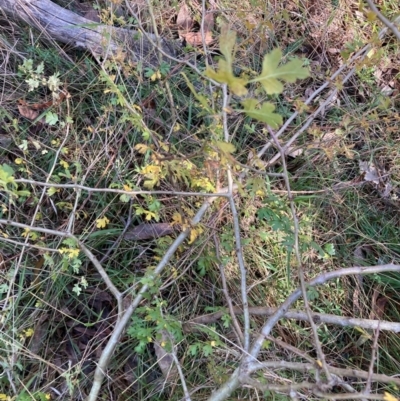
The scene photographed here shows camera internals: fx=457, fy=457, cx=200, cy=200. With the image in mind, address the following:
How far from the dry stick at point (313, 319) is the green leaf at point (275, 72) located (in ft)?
3.14

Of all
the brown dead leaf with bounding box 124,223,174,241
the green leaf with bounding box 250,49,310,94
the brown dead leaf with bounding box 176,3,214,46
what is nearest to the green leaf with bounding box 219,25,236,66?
the green leaf with bounding box 250,49,310,94

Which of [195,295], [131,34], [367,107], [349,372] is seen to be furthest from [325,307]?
[131,34]

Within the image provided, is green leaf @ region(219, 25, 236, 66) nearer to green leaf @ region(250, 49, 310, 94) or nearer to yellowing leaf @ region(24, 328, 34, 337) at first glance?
green leaf @ region(250, 49, 310, 94)

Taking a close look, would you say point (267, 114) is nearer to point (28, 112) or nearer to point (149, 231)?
point (149, 231)

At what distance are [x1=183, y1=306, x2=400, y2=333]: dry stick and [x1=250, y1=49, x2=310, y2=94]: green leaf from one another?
3.14 ft

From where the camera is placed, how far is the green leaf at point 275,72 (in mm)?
754

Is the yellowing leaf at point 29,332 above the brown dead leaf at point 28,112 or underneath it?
underneath

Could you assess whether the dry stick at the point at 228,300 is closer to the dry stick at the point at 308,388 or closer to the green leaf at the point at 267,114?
the dry stick at the point at 308,388

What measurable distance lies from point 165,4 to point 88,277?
1.44 m

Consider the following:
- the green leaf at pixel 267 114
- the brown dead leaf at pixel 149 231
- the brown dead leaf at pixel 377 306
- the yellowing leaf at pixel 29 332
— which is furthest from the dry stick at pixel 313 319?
the green leaf at pixel 267 114

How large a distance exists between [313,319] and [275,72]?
118cm

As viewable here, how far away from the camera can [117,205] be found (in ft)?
6.88

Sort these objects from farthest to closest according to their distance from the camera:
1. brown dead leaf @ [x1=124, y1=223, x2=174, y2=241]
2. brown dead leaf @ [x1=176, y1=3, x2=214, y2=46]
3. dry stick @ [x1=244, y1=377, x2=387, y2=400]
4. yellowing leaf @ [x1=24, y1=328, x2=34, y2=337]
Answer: brown dead leaf @ [x1=176, y1=3, x2=214, y2=46]
brown dead leaf @ [x1=124, y1=223, x2=174, y2=241]
yellowing leaf @ [x1=24, y1=328, x2=34, y2=337]
dry stick @ [x1=244, y1=377, x2=387, y2=400]

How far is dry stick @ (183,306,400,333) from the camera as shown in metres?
1.58
